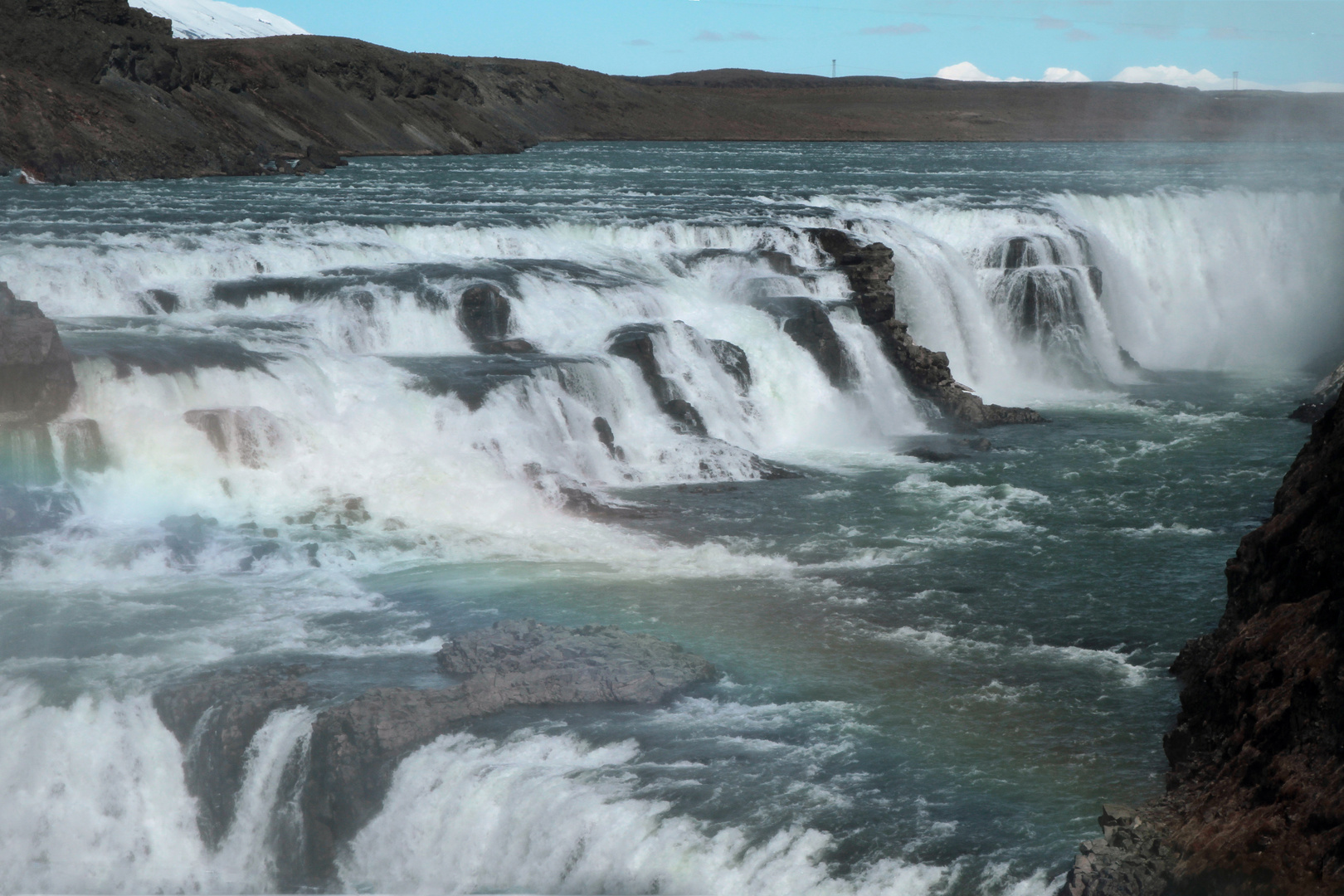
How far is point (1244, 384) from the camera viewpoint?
27.0m

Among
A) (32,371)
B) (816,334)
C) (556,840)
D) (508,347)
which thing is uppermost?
(816,334)

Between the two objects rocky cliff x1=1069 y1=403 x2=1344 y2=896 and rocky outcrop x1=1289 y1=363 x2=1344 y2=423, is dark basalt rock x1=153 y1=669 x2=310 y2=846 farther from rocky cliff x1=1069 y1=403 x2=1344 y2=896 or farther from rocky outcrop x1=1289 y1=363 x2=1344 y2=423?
rocky outcrop x1=1289 y1=363 x2=1344 y2=423

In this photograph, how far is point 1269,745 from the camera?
24.4 ft

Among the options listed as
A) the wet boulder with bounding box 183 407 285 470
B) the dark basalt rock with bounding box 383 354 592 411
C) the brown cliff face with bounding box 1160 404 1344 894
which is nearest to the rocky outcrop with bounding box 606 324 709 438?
the dark basalt rock with bounding box 383 354 592 411

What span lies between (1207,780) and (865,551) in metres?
7.13

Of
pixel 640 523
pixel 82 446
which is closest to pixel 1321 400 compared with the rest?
pixel 640 523

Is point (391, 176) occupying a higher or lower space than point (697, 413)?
higher

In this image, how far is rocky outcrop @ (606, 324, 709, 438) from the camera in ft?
66.6

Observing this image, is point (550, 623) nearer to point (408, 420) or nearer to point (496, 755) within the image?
point (496, 755)

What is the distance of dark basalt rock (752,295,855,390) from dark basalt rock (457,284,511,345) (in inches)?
194

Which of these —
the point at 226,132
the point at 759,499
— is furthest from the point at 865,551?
the point at 226,132

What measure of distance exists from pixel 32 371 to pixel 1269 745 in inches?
546

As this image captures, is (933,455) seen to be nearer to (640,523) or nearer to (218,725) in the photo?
(640,523)

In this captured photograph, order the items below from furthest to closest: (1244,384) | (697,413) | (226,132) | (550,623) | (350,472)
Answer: (226,132)
(1244,384)
(697,413)
(350,472)
(550,623)
